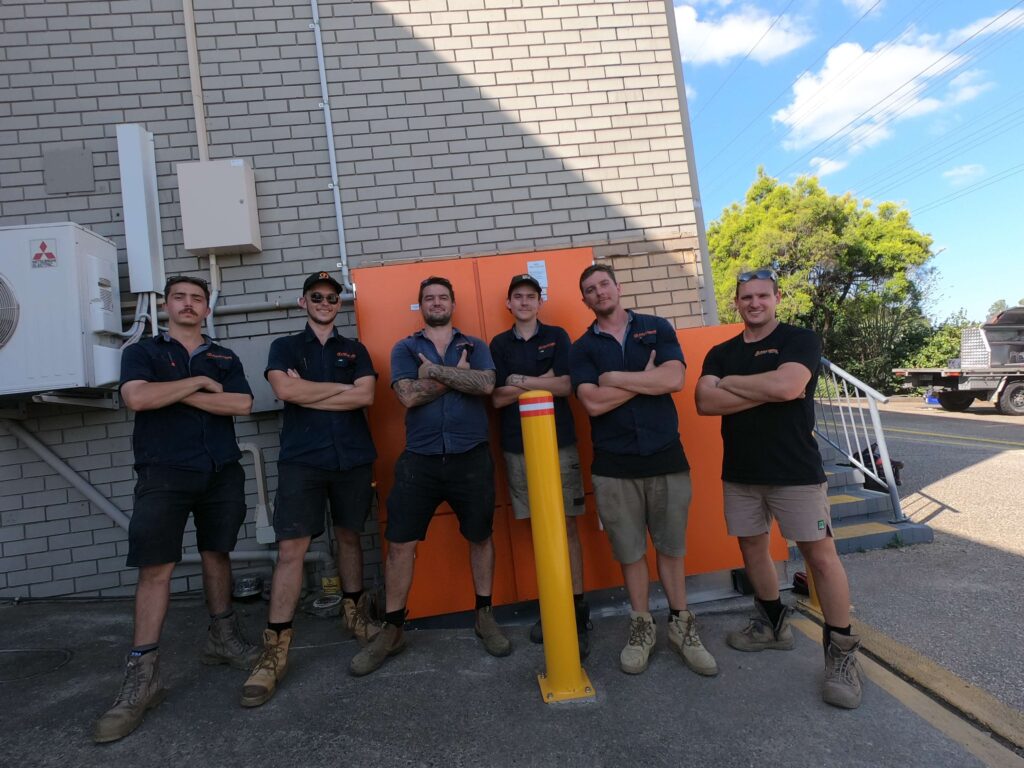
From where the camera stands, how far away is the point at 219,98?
13.8 feet

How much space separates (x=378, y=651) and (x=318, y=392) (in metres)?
1.40

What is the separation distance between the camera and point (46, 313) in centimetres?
343

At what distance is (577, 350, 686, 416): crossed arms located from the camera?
2.76 meters

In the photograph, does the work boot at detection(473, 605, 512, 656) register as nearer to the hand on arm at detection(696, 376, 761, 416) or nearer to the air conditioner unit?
the hand on arm at detection(696, 376, 761, 416)

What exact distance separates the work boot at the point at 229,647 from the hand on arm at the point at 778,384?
9.67ft

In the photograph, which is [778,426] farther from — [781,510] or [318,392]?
[318,392]

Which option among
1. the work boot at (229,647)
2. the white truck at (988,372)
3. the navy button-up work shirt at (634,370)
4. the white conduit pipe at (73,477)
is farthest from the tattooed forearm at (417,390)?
the white truck at (988,372)

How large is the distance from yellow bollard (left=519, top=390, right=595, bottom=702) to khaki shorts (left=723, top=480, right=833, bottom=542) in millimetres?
975

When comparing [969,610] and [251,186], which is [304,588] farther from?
[969,610]

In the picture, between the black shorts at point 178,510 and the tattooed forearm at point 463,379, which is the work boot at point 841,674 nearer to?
the tattooed forearm at point 463,379

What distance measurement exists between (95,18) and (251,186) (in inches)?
69.5

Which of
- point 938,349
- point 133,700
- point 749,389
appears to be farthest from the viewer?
point 938,349

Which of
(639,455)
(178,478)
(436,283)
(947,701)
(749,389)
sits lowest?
(947,701)

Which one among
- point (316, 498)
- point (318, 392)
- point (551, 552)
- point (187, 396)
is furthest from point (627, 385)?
point (187, 396)
